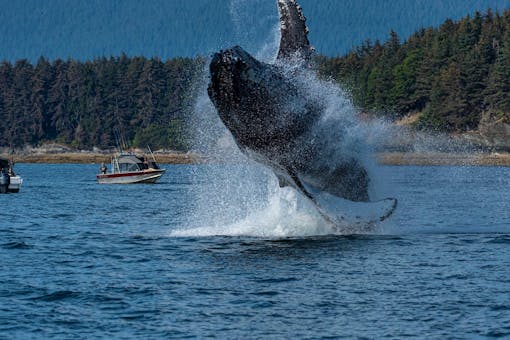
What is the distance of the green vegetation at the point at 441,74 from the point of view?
428 feet

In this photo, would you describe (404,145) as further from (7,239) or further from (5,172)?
(7,239)

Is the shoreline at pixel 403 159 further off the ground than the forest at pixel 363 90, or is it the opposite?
the forest at pixel 363 90

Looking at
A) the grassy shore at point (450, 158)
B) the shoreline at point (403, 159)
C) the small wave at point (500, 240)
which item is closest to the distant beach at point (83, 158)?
the shoreline at point (403, 159)

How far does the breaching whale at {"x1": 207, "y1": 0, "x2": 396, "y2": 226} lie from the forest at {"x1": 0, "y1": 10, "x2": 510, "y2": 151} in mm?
106883

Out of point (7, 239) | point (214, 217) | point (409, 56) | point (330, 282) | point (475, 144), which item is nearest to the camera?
point (330, 282)

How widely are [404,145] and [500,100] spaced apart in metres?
14.1

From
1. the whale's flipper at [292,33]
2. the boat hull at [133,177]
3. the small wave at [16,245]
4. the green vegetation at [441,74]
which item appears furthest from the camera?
the green vegetation at [441,74]

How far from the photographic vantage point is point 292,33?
22.6 metres

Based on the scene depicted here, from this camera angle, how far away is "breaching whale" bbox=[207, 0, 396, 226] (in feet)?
63.8

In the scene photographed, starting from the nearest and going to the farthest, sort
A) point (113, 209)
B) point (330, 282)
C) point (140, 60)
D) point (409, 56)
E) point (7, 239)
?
1. point (330, 282)
2. point (7, 239)
3. point (113, 209)
4. point (409, 56)
5. point (140, 60)

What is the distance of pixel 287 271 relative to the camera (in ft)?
65.7

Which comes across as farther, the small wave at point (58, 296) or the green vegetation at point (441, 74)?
the green vegetation at point (441, 74)

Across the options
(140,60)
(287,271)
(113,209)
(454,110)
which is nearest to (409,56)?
(454,110)

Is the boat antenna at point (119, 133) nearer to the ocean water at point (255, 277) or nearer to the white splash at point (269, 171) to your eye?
the ocean water at point (255, 277)
